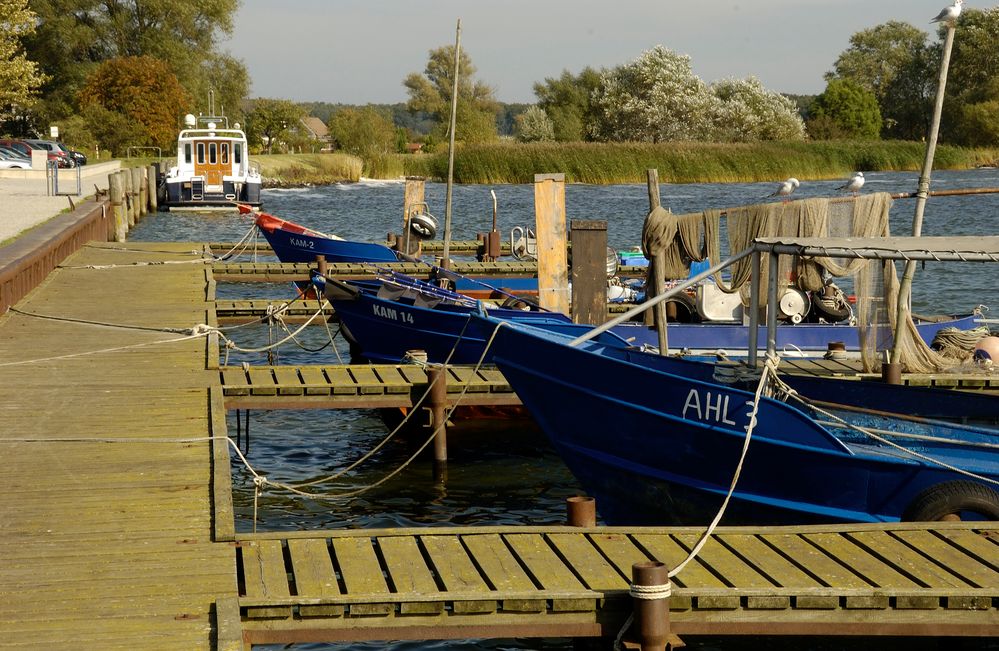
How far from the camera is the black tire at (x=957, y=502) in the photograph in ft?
28.6

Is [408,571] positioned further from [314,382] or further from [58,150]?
[58,150]

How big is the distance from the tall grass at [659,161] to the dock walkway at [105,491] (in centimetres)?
4823

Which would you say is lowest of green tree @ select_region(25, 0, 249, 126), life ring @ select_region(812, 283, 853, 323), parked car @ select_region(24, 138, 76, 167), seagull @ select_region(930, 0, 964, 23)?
life ring @ select_region(812, 283, 853, 323)

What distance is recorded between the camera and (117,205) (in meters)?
32.6

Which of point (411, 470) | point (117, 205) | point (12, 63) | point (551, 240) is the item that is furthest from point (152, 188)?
point (411, 470)

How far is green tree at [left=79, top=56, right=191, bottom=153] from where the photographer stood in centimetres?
6775

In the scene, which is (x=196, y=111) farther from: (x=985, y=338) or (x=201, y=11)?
(x=985, y=338)

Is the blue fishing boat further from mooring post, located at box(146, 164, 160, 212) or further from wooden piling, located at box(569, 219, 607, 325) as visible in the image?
mooring post, located at box(146, 164, 160, 212)

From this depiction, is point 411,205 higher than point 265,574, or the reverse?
point 411,205

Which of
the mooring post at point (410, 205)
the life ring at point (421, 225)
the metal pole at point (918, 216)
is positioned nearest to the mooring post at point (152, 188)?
the mooring post at point (410, 205)

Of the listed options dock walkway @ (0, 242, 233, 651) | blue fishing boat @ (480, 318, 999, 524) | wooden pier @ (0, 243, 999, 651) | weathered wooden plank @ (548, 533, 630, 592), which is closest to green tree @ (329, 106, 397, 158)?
dock walkway @ (0, 242, 233, 651)

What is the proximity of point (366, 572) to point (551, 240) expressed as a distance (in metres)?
11.1

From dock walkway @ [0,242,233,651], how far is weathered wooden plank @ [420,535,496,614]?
1.20 metres

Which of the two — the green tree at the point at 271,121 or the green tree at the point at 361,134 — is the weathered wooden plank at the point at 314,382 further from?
the green tree at the point at 271,121
